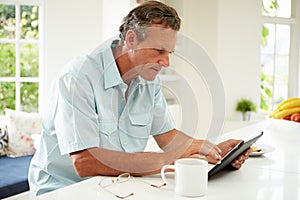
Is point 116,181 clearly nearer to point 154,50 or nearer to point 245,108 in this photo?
point 154,50

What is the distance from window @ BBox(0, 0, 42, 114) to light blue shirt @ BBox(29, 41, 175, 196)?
2.27 m

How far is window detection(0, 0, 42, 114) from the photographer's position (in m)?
3.66

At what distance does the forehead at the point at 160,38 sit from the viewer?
1413 mm

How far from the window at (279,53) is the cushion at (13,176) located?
2602 millimetres

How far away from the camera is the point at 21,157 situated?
3.26 m

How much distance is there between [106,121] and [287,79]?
3514 millimetres

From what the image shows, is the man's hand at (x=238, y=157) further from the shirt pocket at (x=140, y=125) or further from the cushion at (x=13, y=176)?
the cushion at (x=13, y=176)

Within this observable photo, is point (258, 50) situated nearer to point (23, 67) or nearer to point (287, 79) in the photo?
point (287, 79)

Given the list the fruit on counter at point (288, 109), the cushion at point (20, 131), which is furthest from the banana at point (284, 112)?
the cushion at point (20, 131)

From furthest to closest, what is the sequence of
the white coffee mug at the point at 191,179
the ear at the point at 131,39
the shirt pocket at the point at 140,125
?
the shirt pocket at the point at 140,125 → the ear at the point at 131,39 → the white coffee mug at the point at 191,179

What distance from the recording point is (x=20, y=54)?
3.71 meters

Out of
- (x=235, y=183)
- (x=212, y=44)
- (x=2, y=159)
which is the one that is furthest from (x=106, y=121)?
(x=212, y=44)

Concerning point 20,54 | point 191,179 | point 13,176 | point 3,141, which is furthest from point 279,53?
point 191,179

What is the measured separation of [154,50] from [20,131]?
2.21 metres
